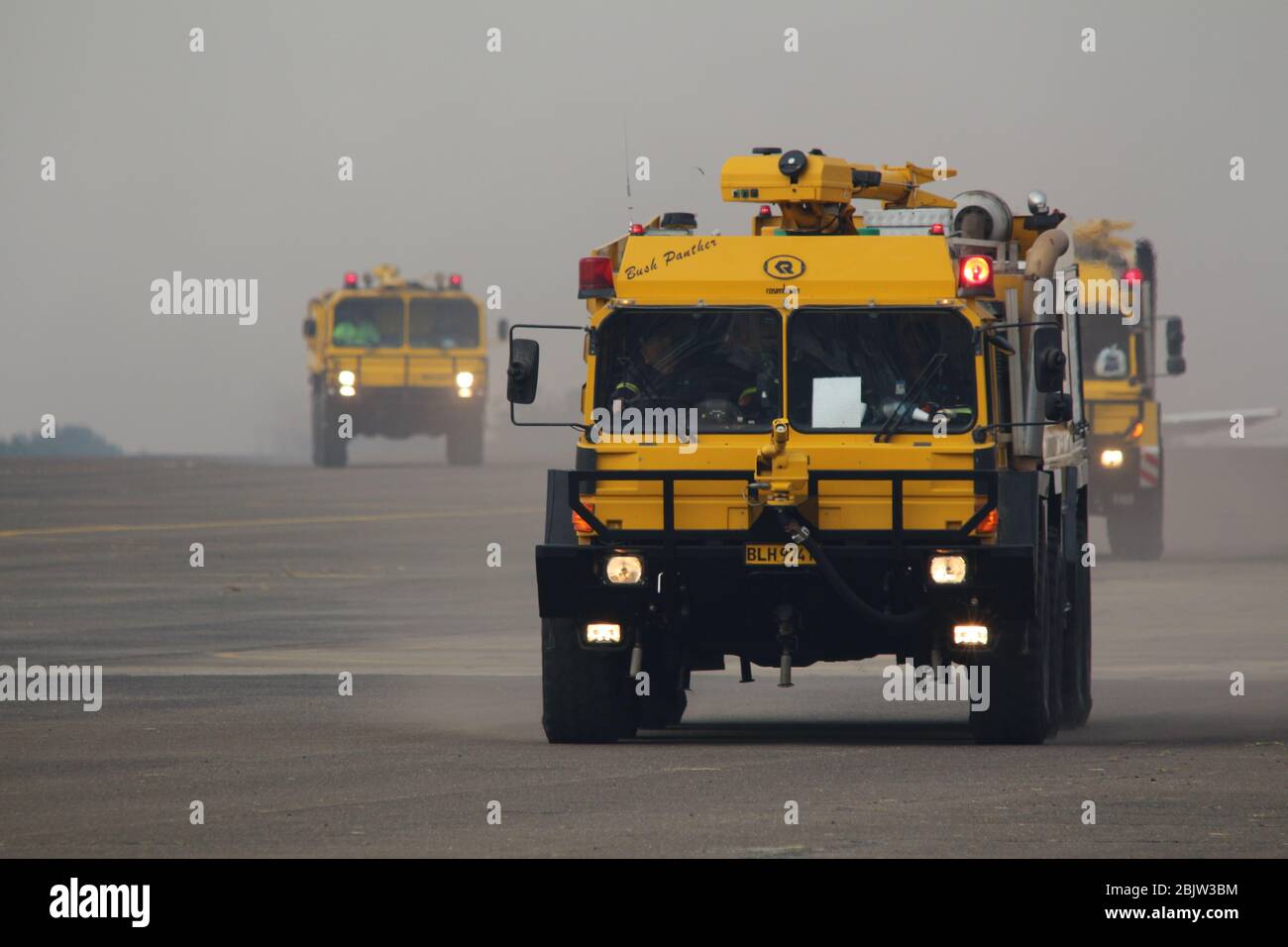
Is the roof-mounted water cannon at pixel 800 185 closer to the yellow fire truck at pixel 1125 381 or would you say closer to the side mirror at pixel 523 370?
the side mirror at pixel 523 370

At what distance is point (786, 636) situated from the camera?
1443 cm

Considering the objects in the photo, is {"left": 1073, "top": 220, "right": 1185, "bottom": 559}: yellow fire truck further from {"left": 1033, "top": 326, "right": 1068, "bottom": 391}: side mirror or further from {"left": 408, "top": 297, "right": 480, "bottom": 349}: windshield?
{"left": 408, "top": 297, "right": 480, "bottom": 349}: windshield

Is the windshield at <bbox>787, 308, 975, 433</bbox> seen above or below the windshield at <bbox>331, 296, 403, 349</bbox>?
below

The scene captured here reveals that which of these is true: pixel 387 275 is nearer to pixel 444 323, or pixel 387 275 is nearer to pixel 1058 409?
pixel 444 323

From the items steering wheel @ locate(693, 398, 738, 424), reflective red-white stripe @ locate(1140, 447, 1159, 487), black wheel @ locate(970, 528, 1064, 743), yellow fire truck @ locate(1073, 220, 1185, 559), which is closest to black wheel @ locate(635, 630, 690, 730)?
steering wheel @ locate(693, 398, 738, 424)

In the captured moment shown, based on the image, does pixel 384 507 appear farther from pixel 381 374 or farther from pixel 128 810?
pixel 128 810

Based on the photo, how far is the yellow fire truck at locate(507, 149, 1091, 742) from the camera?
14258mm

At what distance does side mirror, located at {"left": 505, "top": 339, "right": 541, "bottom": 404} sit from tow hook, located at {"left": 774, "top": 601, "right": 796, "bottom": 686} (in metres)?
1.83

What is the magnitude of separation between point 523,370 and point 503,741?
2.24 metres

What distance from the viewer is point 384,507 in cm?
4506

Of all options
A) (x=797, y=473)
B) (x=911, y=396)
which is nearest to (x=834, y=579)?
(x=797, y=473)

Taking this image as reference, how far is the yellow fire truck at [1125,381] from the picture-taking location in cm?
3044
